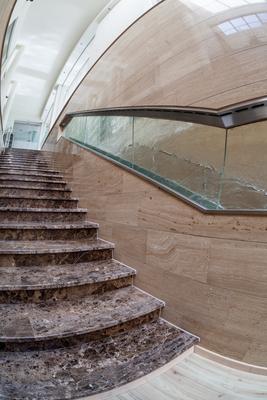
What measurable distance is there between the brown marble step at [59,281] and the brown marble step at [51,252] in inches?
1.8

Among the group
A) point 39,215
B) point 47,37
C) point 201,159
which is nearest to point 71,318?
point 201,159

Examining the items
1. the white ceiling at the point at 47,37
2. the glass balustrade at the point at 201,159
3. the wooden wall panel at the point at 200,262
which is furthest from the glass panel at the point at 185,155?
the white ceiling at the point at 47,37

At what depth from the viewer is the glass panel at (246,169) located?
4.10ft

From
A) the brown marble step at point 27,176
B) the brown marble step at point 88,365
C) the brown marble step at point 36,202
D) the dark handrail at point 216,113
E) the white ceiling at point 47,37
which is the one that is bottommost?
the brown marble step at point 88,365

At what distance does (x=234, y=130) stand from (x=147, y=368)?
1.19 meters

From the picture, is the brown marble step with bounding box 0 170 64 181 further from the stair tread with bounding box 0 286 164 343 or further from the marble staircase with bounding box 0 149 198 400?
the stair tread with bounding box 0 286 164 343

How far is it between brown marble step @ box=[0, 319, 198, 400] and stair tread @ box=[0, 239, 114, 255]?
697mm

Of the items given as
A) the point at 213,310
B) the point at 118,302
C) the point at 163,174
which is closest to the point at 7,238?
the point at 118,302

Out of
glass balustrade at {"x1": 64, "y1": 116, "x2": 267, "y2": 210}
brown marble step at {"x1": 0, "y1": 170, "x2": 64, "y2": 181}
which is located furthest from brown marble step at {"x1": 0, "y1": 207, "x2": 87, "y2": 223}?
brown marble step at {"x1": 0, "y1": 170, "x2": 64, "y2": 181}

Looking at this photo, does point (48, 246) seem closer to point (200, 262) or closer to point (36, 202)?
point (36, 202)

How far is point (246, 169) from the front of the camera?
132cm

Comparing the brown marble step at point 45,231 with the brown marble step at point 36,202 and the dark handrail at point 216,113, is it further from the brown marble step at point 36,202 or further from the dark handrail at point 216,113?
the dark handrail at point 216,113

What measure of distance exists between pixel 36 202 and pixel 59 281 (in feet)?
4.25

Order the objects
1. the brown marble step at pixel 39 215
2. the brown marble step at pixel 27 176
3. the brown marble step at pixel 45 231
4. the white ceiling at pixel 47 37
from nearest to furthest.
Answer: the brown marble step at pixel 45 231, the brown marble step at pixel 39 215, the brown marble step at pixel 27 176, the white ceiling at pixel 47 37
